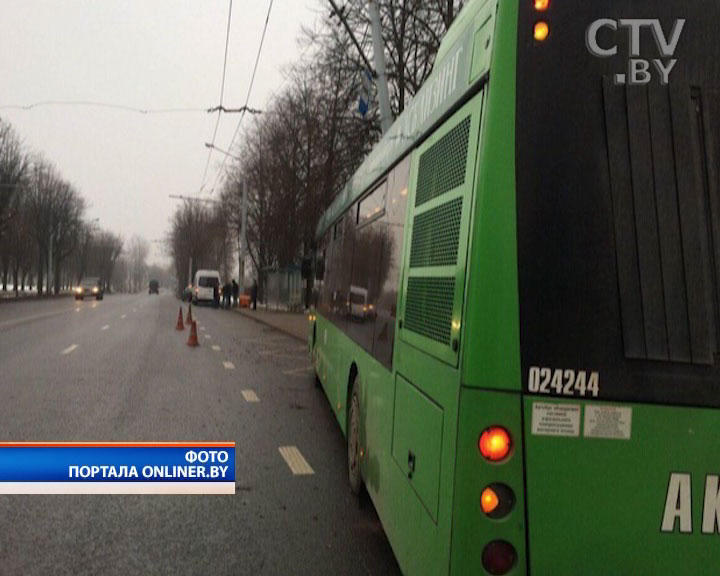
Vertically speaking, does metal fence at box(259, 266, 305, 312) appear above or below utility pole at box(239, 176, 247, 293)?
below

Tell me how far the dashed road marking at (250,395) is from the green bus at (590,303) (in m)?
7.51

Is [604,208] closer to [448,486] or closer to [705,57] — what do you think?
[705,57]

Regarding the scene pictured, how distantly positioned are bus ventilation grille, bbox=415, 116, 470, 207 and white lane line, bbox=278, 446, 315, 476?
3.32 meters

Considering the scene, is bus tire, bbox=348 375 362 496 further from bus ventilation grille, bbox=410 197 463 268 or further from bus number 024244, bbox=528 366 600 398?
bus number 024244, bbox=528 366 600 398

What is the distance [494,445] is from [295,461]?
4.34 metres

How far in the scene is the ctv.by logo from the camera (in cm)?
274

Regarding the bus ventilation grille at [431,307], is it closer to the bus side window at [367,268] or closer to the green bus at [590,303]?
the green bus at [590,303]

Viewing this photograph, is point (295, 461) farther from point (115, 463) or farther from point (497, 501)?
point (497, 501)

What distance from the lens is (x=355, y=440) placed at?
5.81 meters

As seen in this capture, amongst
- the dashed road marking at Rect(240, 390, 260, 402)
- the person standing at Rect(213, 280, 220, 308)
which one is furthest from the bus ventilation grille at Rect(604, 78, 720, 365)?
the person standing at Rect(213, 280, 220, 308)

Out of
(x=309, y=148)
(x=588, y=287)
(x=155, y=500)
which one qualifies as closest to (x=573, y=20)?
(x=588, y=287)

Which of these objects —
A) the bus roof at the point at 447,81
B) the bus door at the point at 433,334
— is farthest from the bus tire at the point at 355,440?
the bus roof at the point at 447,81

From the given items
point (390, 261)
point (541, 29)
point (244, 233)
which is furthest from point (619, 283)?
point (244, 233)

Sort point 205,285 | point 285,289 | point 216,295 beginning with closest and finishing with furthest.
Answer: point 285,289 → point 216,295 → point 205,285
